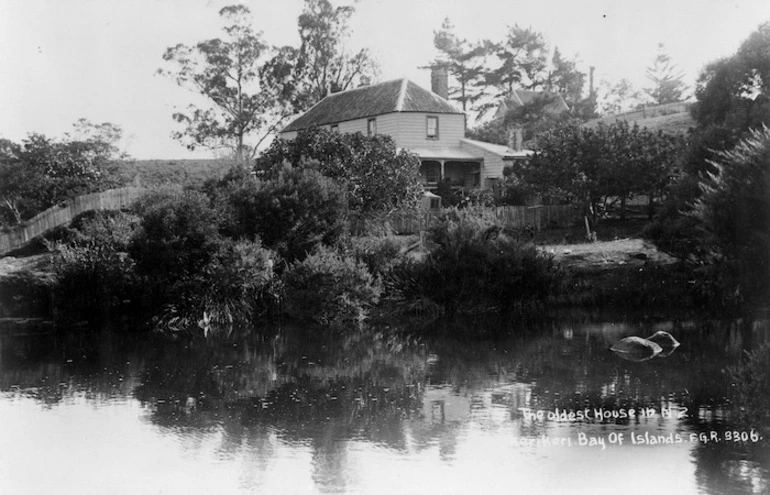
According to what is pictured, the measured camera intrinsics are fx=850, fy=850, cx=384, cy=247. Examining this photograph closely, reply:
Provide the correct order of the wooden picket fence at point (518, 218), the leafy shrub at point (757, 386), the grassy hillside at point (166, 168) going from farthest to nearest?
the grassy hillside at point (166, 168)
the wooden picket fence at point (518, 218)
the leafy shrub at point (757, 386)

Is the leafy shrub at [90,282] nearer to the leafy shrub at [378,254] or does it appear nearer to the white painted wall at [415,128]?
the leafy shrub at [378,254]

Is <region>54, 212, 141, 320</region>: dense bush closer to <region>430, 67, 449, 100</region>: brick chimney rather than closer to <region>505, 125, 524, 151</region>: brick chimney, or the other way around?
<region>505, 125, 524, 151</region>: brick chimney

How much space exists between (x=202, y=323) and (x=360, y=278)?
20.0 ft

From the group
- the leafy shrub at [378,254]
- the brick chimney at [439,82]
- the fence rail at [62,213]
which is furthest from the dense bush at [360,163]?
the brick chimney at [439,82]

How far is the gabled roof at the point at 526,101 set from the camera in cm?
6856

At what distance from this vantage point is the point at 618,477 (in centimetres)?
1298

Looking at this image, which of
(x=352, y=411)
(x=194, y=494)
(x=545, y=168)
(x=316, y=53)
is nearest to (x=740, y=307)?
(x=545, y=168)

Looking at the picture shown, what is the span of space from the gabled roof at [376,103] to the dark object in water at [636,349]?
100ft

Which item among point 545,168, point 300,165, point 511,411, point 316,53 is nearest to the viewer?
point 511,411

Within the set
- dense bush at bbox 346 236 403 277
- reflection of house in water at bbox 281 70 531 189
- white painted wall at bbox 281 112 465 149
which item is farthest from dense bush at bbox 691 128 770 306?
white painted wall at bbox 281 112 465 149

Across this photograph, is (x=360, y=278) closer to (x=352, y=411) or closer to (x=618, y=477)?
(x=352, y=411)

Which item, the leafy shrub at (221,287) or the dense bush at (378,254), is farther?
the dense bush at (378,254)

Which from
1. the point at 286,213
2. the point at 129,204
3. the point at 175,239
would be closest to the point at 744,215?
the point at 286,213

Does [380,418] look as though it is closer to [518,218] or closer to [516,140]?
[518,218]
